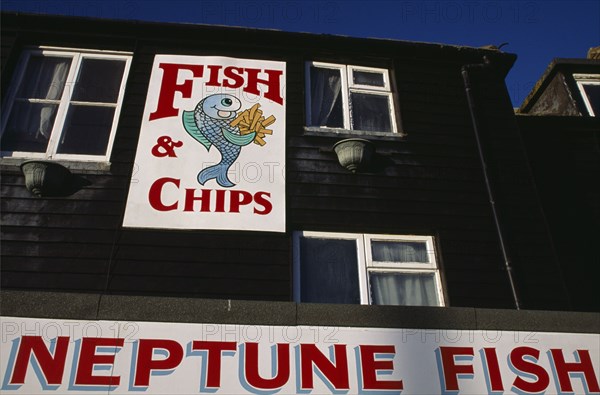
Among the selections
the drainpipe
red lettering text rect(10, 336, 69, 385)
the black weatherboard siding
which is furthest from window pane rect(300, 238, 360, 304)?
red lettering text rect(10, 336, 69, 385)

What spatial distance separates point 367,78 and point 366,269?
3.48 metres

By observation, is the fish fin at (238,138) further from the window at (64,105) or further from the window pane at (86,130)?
the window pane at (86,130)

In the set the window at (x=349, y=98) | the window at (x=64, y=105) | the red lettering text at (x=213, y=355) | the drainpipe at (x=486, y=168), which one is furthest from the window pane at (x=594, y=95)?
the window at (x=64, y=105)

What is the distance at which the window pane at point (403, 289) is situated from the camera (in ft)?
19.2

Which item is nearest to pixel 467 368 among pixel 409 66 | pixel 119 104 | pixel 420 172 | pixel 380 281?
pixel 380 281

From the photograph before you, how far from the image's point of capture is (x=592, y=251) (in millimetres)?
7102

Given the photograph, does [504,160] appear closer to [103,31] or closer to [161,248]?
[161,248]

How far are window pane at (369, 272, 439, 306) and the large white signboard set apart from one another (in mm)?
1237

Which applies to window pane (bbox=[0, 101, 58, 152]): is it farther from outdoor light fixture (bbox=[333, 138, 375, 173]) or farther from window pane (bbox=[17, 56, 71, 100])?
outdoor light fixture (bbox=[333, 138, 375, 173])

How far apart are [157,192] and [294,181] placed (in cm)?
183

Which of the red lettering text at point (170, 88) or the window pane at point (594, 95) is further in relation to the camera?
the window pane at point (594, 95)

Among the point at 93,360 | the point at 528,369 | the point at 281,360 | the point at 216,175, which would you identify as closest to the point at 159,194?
the point at 216,175

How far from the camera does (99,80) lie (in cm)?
715

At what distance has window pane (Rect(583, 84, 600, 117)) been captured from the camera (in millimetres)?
9047
